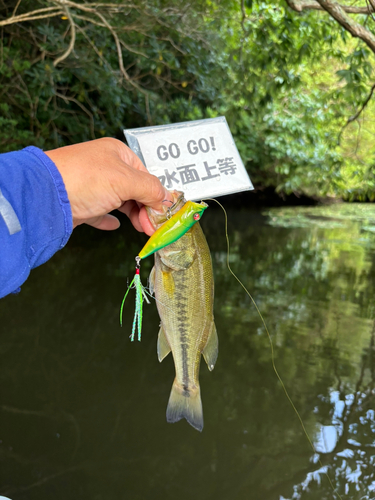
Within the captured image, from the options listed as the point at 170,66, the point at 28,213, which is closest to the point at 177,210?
the point at 28,213

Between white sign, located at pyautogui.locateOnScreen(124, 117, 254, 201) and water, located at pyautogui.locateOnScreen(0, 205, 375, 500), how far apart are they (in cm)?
203

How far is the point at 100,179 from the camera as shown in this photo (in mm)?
1279

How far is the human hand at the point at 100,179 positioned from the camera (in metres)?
1.21

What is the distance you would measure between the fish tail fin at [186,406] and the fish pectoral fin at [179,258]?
53 cm

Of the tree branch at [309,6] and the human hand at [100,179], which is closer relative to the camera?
the human hand at [100,179]

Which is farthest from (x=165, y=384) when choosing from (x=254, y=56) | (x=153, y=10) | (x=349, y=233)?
(x=349, y=233)

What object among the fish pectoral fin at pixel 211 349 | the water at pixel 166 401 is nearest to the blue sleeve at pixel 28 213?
the fish pectoral fin at pixel 211 349

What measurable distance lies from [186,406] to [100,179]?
40.1 inches

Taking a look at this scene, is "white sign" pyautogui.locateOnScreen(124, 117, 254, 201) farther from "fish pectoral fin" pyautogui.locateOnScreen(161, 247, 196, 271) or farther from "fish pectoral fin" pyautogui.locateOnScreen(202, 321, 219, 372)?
"fish pectoral fin" pyautogui.locateOnScreen(202, 321, 219, 372)

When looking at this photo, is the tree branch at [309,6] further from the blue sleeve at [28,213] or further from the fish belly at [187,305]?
the blue sleeve at [28,213]

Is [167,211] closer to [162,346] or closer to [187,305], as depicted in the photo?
[187,305]

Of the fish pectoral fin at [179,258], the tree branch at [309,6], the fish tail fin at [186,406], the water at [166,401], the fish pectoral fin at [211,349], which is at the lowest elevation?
the water at [166,401]

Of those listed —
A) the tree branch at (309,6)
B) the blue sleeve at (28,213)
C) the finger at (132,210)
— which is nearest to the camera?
the blue sleeve at (28,213)

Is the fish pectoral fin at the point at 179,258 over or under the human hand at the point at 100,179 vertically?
under
